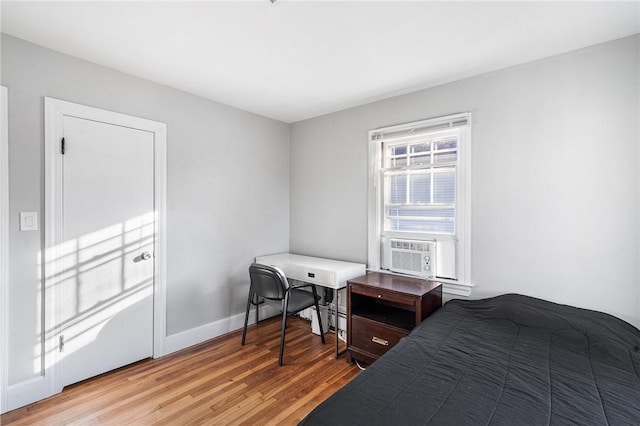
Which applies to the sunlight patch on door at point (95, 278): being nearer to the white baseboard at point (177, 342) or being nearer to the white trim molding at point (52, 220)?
the white trim molding at point (52, 220)

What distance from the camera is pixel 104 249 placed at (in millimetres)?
2383

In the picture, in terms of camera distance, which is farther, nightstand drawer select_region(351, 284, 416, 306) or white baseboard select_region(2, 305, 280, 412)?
nightstand drawer select_region(351, 284, 416, 306)

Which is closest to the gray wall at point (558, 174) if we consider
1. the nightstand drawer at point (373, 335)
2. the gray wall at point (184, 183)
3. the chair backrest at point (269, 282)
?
the nightstand drawer at point (373, 335)

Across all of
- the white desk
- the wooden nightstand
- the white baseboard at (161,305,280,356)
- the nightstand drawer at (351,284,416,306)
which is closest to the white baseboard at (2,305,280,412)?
the white baseboard at (161,305,280,356)

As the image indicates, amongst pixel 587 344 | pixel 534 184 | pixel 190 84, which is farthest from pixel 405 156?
pixel 190 84

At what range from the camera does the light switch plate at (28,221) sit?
6.56ft

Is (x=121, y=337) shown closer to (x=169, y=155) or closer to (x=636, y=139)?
(x=169, y=155)

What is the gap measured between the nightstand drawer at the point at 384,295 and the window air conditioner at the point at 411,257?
19.0 inches

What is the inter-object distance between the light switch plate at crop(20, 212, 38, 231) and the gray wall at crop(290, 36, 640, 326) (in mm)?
3109

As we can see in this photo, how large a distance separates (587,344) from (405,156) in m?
1.94

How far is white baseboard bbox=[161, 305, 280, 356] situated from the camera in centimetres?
279

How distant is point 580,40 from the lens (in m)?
1.97

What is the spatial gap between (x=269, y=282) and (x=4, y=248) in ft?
5.96

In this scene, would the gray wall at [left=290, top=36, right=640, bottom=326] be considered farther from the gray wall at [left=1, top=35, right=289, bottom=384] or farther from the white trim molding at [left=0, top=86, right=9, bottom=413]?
the white trim molding at [left=0, top=86, right=9, bottom=413]
